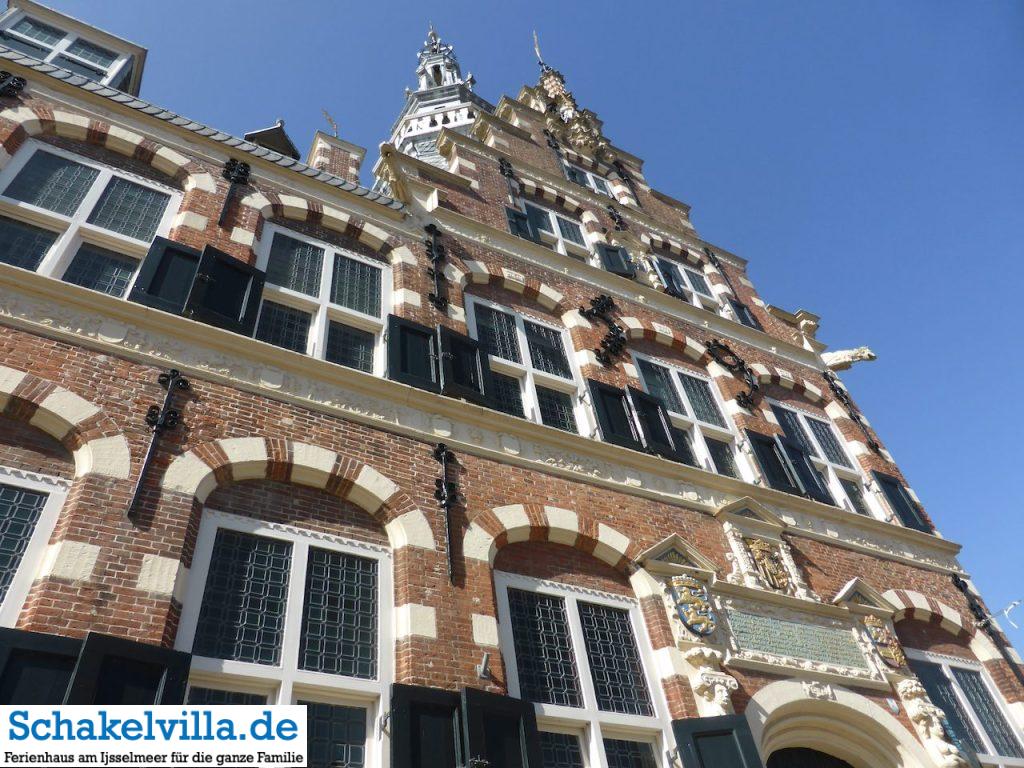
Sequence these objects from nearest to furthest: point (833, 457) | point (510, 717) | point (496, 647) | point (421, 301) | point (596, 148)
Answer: point (510, 717) → point (496, 647) → point (421, 301) → point (833, 457) → point (596, 148)

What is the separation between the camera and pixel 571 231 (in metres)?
16.7

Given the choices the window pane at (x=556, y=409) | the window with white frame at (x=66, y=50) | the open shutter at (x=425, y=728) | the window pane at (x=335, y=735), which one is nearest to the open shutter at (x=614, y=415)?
the window pane at (x=556, y=409)

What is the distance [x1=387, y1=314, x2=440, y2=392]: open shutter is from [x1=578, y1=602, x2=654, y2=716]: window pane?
365 cm

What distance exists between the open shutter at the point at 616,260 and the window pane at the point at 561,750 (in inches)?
392

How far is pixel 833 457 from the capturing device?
1477 centimetres

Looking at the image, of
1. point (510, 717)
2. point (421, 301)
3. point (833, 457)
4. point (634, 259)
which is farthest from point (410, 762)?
point (634, 259)

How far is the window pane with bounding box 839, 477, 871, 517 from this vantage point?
13.9m

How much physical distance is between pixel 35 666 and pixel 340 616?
8.51 ft

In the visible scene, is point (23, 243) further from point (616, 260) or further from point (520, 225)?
point (616, 260)

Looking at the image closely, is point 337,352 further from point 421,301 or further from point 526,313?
point 526,313

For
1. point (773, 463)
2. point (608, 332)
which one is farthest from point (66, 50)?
point (773, 463)

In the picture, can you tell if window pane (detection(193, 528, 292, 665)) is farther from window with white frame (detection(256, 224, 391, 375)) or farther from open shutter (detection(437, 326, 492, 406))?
open shutter (detection(437, 326, 492, 406))

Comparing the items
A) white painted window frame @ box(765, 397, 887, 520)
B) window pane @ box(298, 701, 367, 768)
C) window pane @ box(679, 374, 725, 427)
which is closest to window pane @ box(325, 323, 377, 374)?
window pane @ box(298, 701, 367, 768)

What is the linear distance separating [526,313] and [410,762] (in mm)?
8317
